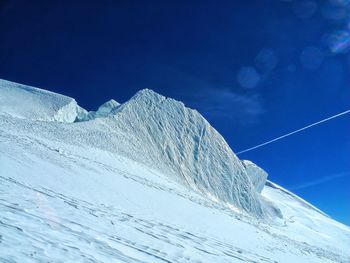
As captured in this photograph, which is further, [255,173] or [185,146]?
[255,173]

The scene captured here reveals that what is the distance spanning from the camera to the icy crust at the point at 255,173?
189ft

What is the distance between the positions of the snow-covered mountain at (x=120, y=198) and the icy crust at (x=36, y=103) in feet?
1.31

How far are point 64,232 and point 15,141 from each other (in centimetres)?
1203

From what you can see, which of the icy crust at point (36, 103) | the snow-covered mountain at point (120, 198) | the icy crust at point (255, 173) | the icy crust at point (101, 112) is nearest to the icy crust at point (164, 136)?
the icy crust at point (36, 103)

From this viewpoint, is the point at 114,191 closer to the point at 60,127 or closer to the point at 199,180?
the point at 60,127

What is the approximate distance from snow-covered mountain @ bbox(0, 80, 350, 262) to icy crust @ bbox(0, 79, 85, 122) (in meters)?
0.40

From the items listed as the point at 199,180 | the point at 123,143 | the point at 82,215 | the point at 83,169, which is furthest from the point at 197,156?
the point at 82,215

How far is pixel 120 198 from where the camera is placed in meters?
13.8

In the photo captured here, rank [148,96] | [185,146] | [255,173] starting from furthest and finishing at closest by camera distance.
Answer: [255,173] < [148,96] < [185,146]

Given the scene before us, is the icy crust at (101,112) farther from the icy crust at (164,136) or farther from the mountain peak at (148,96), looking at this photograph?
the mountain peak at (148,96)

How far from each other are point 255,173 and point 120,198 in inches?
1908

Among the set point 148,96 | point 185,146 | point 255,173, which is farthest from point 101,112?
point 255,173

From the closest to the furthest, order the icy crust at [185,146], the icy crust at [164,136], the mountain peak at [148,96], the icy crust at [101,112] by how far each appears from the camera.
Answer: the icy crust at [164,136]
the icy crust at [185,146]
the mountain peak at [148,96]
the icy crust at [101,112]

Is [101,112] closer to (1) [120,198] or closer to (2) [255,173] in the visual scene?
(2) [255,173]
